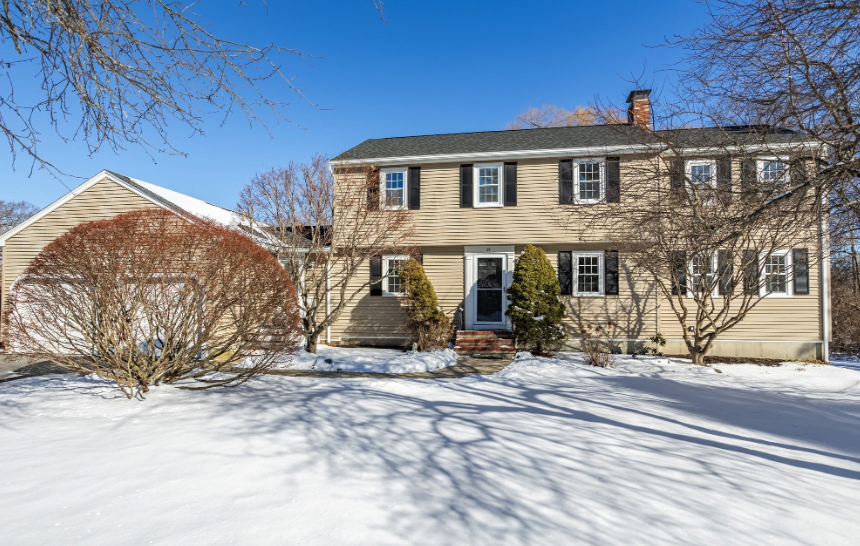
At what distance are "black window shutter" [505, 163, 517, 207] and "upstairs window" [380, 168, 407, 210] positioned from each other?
10.0ft

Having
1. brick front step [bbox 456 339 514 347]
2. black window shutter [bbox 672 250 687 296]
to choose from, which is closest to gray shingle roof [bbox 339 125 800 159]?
black window shutter [bbox 672 250 687 296]

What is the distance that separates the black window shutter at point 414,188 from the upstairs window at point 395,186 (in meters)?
0.19

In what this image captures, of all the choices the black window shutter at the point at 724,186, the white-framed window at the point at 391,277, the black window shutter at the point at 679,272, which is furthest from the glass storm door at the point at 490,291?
the black window shutter at the point at 724,186

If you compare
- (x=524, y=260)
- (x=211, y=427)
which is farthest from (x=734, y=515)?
(x=524, y=260)

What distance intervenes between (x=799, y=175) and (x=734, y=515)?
4788 mm

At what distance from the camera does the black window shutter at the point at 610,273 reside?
542 inches

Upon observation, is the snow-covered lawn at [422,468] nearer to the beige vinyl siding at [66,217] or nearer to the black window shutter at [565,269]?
the black window shutter at [565,269]

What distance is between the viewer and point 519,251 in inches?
560

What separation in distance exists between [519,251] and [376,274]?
174 inches

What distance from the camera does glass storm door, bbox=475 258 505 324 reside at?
14.3m

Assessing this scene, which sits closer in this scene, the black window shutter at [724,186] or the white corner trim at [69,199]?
the black window shutter at [724,186]

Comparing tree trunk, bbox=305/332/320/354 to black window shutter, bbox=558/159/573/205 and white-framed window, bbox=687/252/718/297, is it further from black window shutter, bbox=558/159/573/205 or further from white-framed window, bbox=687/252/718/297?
white-framed window, bbox=687/252/718/297

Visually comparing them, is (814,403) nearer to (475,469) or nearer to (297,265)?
(475,469)

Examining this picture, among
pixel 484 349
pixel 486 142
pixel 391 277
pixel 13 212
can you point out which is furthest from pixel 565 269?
pixel 13 212
